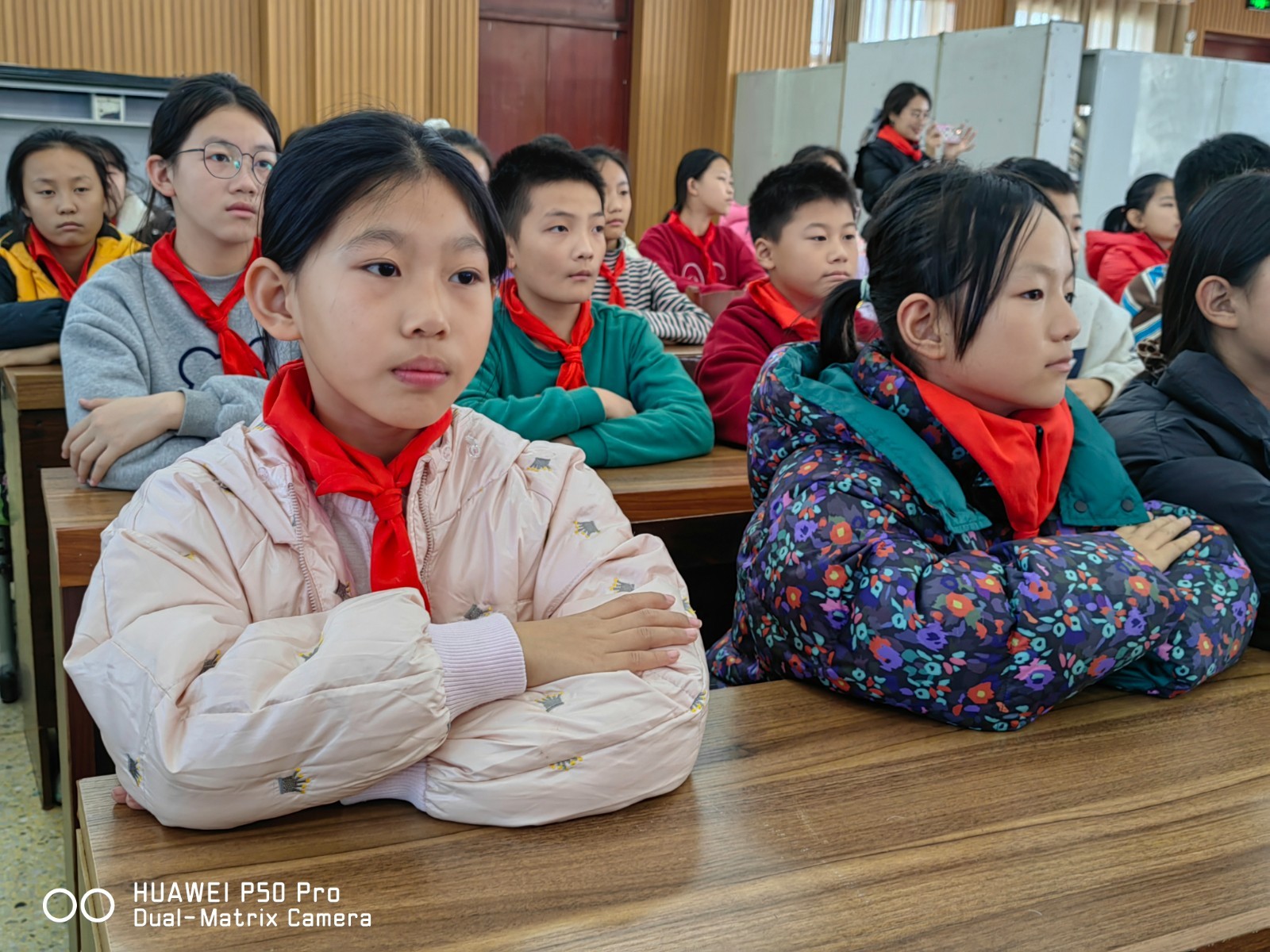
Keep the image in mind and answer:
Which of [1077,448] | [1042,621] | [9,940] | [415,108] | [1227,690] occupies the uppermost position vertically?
[415,108]

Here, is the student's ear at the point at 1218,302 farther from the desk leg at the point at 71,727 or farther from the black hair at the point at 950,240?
the desk leg at the point at 71,727

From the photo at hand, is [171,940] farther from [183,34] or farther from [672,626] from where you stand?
[183,34]

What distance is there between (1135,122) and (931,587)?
605 centimetres

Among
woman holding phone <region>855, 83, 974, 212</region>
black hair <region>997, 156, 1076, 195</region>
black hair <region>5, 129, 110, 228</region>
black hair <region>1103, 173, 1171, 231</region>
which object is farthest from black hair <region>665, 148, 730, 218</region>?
black hair <region>5, 129, 110, 228</region>

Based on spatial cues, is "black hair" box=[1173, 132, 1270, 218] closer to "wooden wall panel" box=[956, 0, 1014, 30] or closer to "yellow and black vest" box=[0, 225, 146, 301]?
"yellow and black vest" box=[0, 225, 146, 301]

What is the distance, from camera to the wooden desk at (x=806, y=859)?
70 cm

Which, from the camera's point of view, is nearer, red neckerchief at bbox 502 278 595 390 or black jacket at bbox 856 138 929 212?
red neckerchief at bbox 502 278 595 390

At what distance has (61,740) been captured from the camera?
4.67 feet

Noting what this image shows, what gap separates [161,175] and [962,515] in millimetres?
1541

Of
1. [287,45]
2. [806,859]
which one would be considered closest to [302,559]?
[806,859]

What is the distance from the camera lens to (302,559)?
36.2 inches

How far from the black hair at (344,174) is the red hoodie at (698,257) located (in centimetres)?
363

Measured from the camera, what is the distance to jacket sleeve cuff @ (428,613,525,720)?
0.82 metres

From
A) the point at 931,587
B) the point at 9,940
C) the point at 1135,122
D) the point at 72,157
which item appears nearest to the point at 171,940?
the point at 931,587
